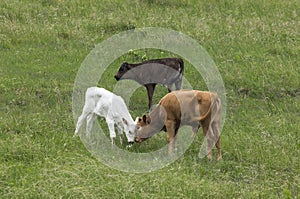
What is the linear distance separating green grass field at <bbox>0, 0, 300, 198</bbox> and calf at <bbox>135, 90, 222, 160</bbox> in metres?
0.30

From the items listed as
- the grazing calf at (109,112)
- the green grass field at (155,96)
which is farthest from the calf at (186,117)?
the green grass field at (155,96)

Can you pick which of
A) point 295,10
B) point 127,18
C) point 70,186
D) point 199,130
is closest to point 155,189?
point 70,186

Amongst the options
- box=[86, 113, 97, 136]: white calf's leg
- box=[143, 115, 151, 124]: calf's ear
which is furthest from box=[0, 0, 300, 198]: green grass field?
box=[143, 115, 151, 124]: calf's ear

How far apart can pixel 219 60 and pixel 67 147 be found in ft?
20.8

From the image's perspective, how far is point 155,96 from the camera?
16234 mm

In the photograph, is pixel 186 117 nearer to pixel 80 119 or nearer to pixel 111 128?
pixel 111 128

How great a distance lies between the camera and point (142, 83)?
53.0 ft

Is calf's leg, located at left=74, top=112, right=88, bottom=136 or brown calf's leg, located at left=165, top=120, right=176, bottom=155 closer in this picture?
brown calf's leg, located at left=165, top=120, right=176, bottom=155

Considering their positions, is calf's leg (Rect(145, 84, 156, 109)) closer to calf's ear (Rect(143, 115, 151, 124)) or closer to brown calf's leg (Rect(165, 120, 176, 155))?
calf's ear (Rect(143, 115, 151, 124))

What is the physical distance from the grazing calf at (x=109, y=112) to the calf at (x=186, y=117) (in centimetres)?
19

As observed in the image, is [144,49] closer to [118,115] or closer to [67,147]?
[118,115]

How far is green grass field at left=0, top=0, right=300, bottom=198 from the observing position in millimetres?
10594

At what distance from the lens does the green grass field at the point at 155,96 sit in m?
10.6

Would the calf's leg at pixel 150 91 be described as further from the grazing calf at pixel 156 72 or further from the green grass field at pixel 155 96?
the green grass field at pixel 155 96
